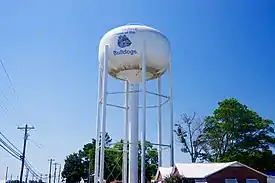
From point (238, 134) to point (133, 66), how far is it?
77.4 feet

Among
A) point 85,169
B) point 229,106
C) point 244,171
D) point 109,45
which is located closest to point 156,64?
point 109,45

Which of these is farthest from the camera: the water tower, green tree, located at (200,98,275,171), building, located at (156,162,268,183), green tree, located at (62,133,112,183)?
green tree, located at (62,133,112,183)

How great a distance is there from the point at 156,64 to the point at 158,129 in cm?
461

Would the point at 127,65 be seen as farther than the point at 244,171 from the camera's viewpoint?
No

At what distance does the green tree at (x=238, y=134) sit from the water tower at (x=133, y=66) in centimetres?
2011

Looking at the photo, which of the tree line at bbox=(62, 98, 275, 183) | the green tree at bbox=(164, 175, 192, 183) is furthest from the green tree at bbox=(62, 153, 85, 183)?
the green tree at bbox=(164, 175, 192, 183)

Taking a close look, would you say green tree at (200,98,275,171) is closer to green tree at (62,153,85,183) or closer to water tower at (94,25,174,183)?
water tower at (94,25,174,183)

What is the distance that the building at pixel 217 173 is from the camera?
91.3ft

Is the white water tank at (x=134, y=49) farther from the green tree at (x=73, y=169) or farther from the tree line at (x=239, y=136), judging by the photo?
the green tree at (x=73, y=169)

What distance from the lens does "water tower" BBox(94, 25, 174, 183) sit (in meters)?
22.3

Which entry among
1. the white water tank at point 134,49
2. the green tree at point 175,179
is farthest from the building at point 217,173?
the white water tank at point 134,49

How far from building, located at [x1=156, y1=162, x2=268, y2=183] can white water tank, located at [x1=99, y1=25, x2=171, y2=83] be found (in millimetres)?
8832

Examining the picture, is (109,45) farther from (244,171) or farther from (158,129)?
(244,171)

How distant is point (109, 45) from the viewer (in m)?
23.0
